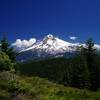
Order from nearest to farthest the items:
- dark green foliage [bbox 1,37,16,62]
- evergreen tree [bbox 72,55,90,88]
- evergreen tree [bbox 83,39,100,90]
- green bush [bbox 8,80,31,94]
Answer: green bush [bbox 8,80,31,94]
dark green foliage [bbox 1,37,16,62]
evergreen tree [bbox 72,55,90,88]
evergreen tree [bbox 83,39,100,90]

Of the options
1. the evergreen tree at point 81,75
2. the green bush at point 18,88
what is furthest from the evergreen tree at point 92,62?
the green bush at point 18,88

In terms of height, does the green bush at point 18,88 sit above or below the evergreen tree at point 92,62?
below

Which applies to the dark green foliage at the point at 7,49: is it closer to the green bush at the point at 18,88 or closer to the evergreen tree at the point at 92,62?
the evergreen tree at the point at 92,62

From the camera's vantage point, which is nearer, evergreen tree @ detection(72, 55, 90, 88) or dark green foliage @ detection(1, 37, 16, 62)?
dark green foliage @ detection(1, 37, 16, 62)

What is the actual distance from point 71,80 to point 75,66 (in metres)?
3.62

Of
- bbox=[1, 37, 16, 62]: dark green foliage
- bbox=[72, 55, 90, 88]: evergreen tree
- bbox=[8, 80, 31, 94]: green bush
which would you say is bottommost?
bbox=[8, 80, 31, 94]: green bush

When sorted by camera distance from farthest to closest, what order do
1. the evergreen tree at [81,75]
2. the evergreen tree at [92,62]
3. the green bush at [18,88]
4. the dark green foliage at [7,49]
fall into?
the evergreen tree at [92,62] → the evergreen tree at [81,75] → the dark green foliage at [7,49] → the green bush at [18,88]

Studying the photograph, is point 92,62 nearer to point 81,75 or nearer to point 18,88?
point 81,75

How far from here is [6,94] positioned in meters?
13.2

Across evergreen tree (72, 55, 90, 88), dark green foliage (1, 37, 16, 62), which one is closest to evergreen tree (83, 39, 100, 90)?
evergreen tree (72, 55, 90, 88)

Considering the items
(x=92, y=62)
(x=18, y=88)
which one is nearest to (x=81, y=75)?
(x=92, y=62)

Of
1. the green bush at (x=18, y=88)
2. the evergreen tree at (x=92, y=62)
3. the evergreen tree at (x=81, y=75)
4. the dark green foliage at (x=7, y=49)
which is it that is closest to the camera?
the green bush at (x=18, y=88)

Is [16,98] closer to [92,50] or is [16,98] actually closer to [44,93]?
[44,93]

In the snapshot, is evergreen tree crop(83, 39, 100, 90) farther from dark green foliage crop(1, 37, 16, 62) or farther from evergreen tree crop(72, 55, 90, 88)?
dark green foliage crop(1, 37, 16, 62)
